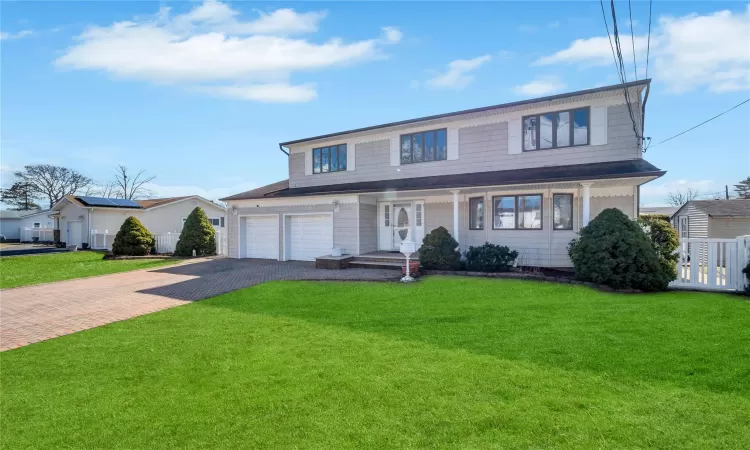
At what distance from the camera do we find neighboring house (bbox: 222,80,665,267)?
1197 cm

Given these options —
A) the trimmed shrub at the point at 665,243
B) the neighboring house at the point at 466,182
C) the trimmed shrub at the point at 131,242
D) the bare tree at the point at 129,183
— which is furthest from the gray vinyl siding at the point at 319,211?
the bare tree at the point at 129,183

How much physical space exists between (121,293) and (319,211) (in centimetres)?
778

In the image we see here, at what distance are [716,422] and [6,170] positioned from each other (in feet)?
242

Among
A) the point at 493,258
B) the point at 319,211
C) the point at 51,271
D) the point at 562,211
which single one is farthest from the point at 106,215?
the point at 562,211

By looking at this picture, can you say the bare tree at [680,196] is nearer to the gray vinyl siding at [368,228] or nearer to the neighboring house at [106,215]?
the gray vinyl siding at [368,228]

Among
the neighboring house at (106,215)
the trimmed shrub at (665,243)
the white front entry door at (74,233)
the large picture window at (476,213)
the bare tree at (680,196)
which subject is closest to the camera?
the trimmed shrub at (665,243)

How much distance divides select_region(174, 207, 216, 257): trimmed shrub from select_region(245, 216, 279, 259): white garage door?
340cm

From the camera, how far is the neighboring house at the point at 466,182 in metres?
12.0

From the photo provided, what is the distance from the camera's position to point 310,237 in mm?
16703

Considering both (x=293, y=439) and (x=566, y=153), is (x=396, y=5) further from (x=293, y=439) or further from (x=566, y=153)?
(x=293, y=439)

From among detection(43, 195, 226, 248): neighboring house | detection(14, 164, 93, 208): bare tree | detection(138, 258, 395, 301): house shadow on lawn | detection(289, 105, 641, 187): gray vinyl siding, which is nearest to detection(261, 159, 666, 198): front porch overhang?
detection(289, 105, 641, 187): gray vinyl siding

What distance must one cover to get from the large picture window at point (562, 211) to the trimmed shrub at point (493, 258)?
1914 millimetres

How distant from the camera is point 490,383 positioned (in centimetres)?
392

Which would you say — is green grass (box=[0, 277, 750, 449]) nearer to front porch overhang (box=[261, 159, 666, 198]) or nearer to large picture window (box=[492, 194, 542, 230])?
front porch overhang (box=[261, 159, 666, 198])
